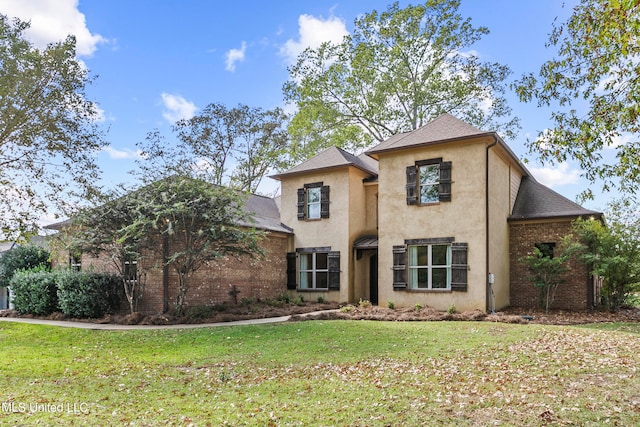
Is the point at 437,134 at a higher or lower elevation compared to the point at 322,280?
higher

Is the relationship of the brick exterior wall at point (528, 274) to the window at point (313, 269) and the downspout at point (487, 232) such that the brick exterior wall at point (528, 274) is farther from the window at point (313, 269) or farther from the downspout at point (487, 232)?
the window at point (313, 269)

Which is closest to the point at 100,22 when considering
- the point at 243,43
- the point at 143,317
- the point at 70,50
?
the point at 70,50

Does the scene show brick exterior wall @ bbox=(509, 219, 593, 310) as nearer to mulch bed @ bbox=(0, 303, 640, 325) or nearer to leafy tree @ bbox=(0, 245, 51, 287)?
mulch bed @ bbox=(0, 303, 640, 325)

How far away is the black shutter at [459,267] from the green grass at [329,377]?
3.08m

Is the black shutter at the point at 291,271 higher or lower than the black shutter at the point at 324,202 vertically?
lower

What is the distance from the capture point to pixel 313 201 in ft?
63.4

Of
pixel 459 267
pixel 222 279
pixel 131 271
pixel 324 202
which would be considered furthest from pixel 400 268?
pixel 131 271

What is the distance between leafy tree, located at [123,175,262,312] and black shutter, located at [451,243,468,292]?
6081 mm

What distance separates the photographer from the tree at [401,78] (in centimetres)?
2714

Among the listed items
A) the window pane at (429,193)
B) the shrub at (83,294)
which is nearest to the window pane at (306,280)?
the window pane at (429,193)

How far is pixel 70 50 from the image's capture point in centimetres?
1380

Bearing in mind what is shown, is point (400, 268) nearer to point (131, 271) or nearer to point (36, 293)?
point (131, 271)

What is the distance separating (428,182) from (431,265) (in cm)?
273

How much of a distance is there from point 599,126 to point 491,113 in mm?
22584
